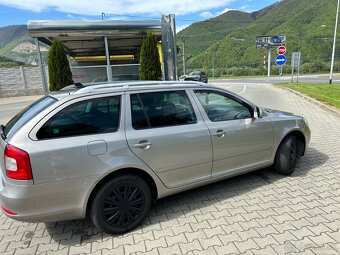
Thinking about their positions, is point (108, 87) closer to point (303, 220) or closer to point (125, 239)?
point (125, 239)

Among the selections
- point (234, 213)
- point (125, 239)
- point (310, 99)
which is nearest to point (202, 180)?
point (234, 213)

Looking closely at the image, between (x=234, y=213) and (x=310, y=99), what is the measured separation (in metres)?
11.2

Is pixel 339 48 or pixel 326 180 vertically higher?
pixel 339 48

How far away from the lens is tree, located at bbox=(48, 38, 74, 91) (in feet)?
32.0

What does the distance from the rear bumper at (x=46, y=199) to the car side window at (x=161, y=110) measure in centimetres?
81

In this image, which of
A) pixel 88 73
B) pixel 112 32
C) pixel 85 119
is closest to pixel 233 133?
pixel 85 119

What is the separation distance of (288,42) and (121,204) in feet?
258

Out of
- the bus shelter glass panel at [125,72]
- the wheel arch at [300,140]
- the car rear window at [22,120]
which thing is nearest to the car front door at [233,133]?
the wheel arch at [300,140]

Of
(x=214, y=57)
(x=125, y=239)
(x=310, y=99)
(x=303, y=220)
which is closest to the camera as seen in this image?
(x=125, y=239)

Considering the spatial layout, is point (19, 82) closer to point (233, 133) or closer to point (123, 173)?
point (123, 173)

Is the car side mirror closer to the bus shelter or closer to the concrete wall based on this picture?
the bus shelter

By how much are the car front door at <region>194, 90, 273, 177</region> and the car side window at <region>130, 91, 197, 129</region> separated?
0.22 meters

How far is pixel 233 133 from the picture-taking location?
3439 millimetres

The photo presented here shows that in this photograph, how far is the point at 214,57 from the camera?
82.4 metres
